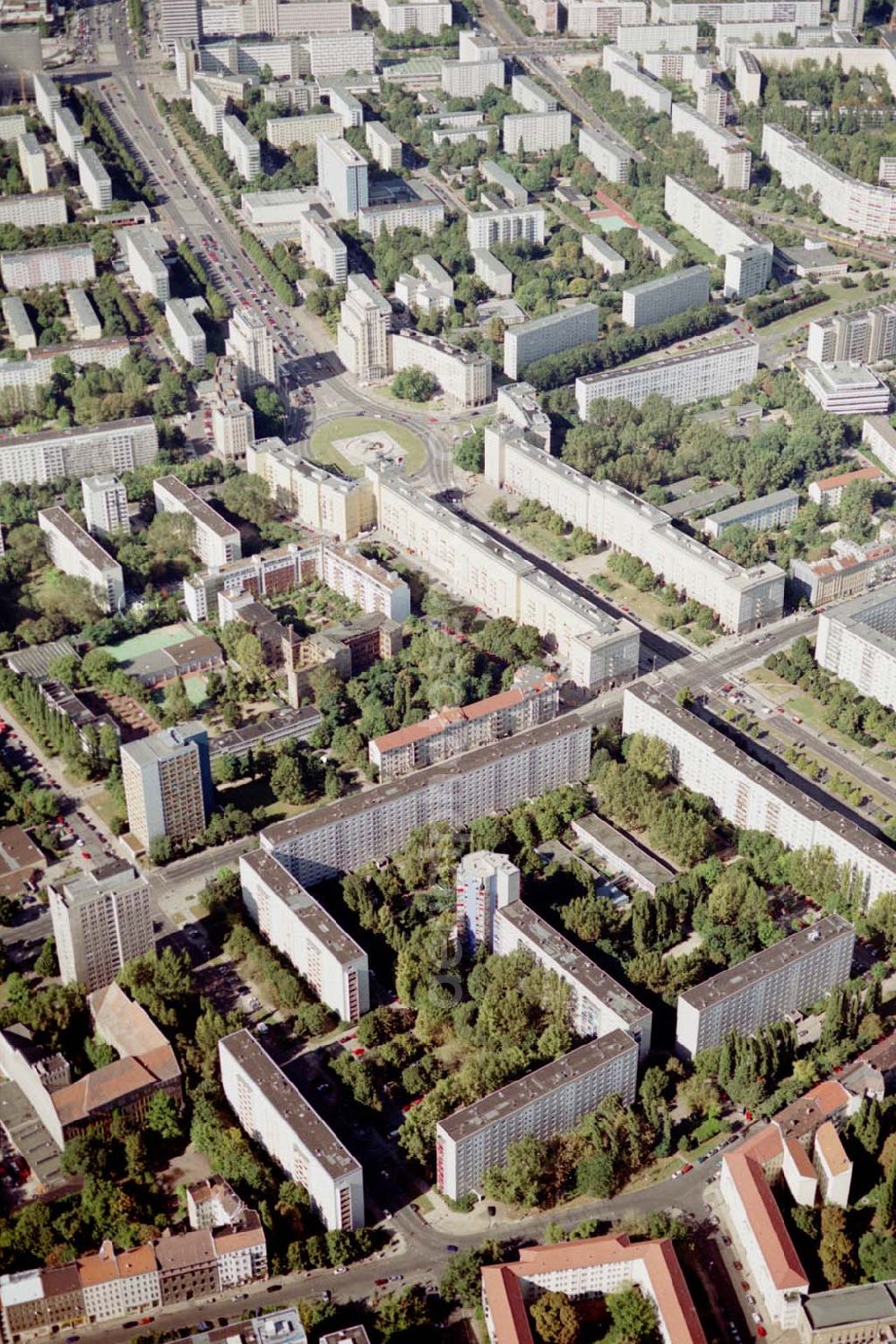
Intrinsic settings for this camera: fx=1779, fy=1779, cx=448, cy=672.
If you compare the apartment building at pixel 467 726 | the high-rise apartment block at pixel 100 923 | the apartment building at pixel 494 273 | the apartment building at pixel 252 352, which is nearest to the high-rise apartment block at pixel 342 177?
the apartment building at pixel 494 273

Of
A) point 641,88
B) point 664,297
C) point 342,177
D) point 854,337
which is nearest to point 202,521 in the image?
point 664,297

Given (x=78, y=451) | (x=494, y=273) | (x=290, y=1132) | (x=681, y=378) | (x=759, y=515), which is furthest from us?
(x=494, y=273)

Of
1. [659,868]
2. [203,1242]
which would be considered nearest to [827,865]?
[659,868]

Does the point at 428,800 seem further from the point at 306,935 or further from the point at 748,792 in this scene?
the point at 748,792

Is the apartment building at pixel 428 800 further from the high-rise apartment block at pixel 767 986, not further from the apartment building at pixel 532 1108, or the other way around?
the apartment building at pixel 532 1108

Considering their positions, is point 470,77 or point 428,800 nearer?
point 428,800

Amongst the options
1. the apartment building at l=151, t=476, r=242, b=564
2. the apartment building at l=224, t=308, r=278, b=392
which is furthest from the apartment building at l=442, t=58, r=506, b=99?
the apartment building at l=151, t=476, r=242, b=564
